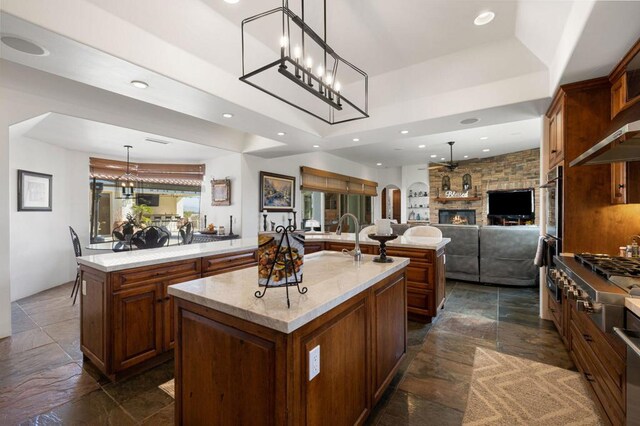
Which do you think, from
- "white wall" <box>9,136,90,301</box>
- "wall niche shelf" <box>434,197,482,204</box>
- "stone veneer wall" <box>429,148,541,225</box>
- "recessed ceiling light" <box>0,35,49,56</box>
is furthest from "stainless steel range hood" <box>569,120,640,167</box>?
"wall niche shelf" <box>434,197,482,204</box>

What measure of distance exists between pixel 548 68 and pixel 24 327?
611 cm

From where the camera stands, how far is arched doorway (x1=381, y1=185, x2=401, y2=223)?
1142 cm

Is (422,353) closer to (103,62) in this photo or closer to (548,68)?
(548,68)

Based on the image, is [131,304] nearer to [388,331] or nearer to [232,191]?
[388,331]

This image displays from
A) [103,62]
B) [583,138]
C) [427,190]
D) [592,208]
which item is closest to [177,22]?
[103,62]

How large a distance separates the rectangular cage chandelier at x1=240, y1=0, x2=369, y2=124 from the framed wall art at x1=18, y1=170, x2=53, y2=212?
3.89m

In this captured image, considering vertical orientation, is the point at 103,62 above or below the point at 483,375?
above

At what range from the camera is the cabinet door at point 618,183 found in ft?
7.23

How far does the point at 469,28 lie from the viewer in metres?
2.54

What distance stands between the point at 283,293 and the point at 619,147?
6.78 feet

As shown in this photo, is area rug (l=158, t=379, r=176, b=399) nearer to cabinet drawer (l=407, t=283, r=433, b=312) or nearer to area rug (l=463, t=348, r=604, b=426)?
area rug (l=463, t=348, r=604, b=426)

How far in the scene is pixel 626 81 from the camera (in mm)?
2143

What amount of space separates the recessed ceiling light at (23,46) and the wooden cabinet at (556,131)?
4191 mm

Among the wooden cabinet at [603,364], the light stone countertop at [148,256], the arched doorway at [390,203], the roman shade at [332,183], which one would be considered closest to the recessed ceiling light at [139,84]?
the light stone countertop at [148,256]
